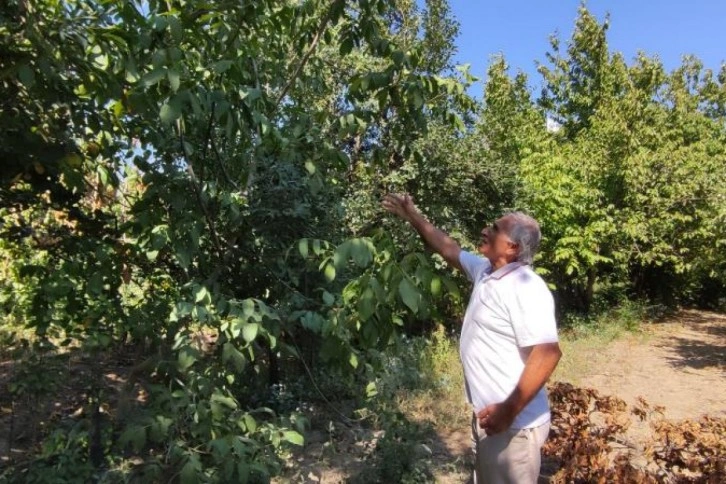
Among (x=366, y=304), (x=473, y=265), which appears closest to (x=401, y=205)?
(x=473, y=265)

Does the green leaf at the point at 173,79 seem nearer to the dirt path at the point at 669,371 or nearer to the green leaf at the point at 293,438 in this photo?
the green leaf at the point at 293,438

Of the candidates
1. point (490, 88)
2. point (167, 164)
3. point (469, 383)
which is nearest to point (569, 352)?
point (490, 88)

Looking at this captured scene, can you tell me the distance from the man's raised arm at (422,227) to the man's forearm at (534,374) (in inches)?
28.6

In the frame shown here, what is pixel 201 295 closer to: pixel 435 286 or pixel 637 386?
pixel 435 286

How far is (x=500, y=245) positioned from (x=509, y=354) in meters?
0.42

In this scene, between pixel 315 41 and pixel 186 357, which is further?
pixel 315 41

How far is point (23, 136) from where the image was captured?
2.68 m

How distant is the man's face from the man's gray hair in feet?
0.05

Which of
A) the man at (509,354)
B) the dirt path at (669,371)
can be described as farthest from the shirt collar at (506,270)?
the dirt path at (669,371)

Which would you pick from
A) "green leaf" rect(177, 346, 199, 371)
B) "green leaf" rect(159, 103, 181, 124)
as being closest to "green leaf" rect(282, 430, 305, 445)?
"green leaf" rect(177, 346, 199, 371)

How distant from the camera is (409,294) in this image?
1.68 metres

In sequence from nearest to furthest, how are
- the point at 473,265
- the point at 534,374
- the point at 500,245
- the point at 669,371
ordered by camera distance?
the point at 534,374 → the point at 500,245 → the point at 473,265 → the point at 669,371

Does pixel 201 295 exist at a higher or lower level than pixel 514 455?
higher

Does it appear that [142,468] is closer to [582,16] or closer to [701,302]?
[582,16]
